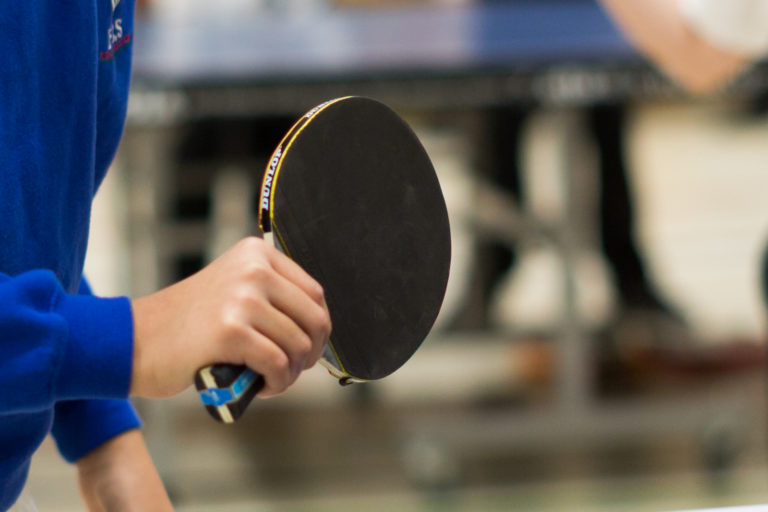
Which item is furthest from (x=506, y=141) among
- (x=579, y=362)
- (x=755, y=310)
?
(x=755, y=310)

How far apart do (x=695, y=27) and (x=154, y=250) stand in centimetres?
193

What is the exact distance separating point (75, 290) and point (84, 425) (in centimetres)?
12

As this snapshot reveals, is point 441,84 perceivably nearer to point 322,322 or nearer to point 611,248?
point 611,248

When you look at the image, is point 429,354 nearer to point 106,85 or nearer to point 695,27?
point 695,27

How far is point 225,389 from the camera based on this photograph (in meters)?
0.41

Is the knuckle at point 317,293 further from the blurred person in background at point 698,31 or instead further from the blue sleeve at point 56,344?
the blurred person in background at point 698,31

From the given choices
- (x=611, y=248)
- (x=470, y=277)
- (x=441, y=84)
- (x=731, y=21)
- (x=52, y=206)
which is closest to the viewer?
(x=52, y=206)

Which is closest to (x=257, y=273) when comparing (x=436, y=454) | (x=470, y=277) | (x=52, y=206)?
(x=52, y=206)

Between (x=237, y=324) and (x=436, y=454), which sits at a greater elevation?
(x=436, y=454)

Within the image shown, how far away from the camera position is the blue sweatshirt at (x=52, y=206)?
424 millimetres

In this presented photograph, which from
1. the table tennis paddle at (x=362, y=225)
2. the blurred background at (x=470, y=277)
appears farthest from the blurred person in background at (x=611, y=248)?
the table tennis paddle at (x=362, y=225)

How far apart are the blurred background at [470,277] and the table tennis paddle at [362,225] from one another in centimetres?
178

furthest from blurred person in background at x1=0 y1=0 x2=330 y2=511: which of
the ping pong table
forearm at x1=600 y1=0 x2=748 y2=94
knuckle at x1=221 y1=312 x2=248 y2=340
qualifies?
the ping pong table

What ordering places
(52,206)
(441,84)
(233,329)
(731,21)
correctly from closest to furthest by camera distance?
(233,329)
(52,206)
(731,21)
(441,84)
